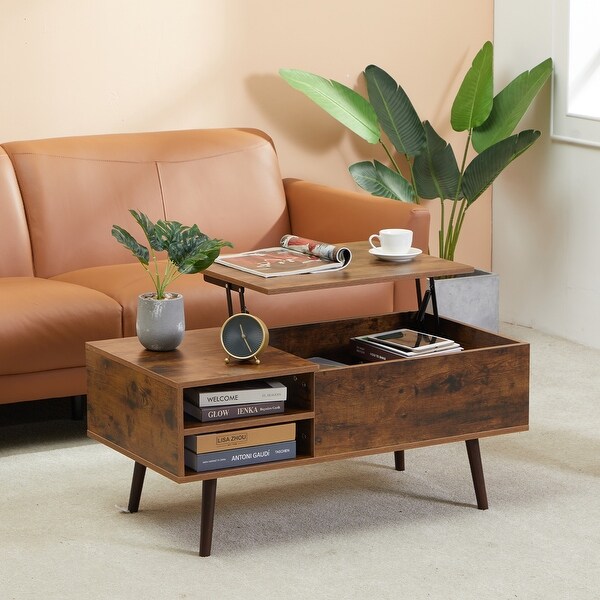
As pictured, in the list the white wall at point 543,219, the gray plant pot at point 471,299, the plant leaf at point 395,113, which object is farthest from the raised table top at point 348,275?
the white wall at point 543,219

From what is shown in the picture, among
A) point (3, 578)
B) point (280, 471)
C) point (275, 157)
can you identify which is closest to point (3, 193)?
point (275, 157)

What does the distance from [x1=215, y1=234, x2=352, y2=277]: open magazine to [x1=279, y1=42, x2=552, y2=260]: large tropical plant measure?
59.8 inches

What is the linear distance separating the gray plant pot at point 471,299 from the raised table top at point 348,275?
1288mm

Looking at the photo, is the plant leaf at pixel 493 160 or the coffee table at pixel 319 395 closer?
the coffee table at pixel 319 395

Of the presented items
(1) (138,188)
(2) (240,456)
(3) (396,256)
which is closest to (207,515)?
(2) (240,456)

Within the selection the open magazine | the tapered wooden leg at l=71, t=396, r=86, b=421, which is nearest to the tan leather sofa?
the tapered wooden leg at l=71, t=396, r=86, b=421

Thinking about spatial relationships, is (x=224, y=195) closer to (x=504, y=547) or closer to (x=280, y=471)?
(x=280, y=471)

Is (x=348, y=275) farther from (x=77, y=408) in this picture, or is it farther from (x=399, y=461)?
(x=77, y=408)

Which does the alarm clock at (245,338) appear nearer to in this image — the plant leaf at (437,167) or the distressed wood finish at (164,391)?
the distressed wood finish at (164,391)

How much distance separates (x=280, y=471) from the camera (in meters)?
3.23

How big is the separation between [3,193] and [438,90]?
1.91 meters

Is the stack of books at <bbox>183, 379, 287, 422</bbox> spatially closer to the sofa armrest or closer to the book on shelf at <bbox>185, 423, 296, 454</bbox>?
the book on shelf at <bbox>185, 423, 296, 454</bbox>

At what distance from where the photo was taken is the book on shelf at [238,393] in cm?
259

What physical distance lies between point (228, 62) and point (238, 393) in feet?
7.19
